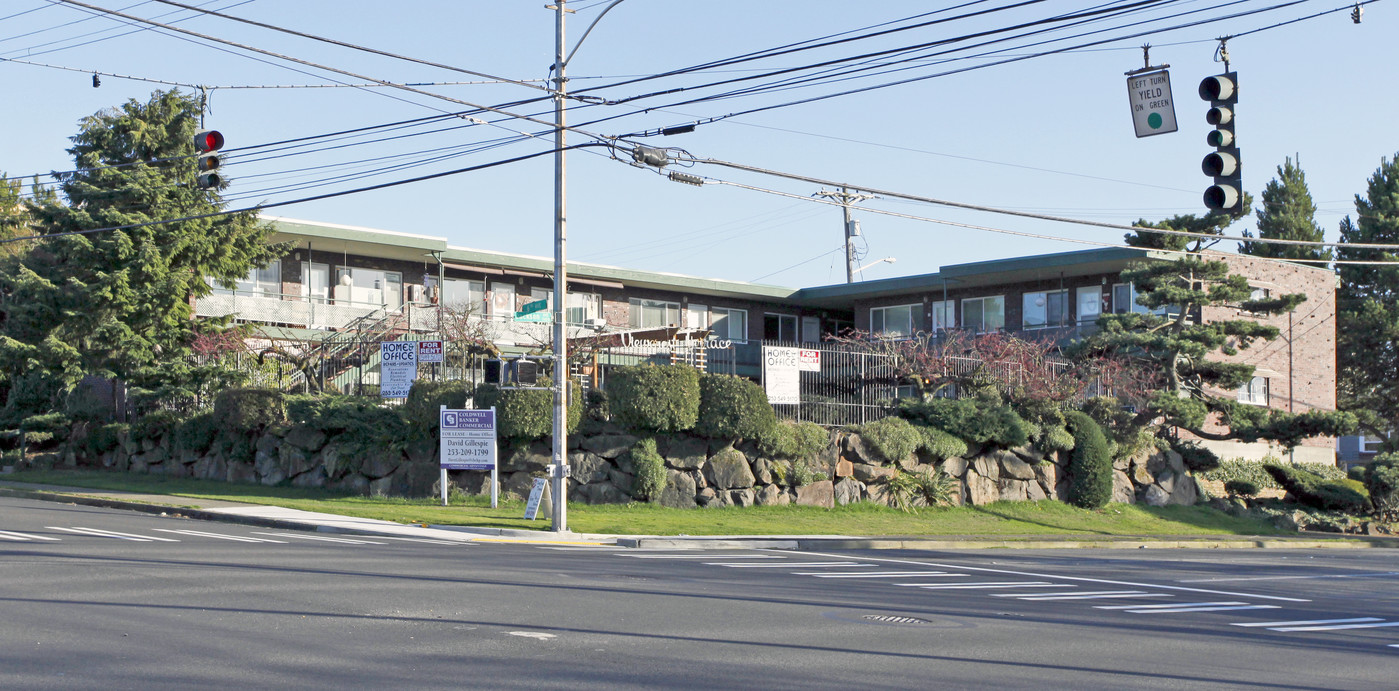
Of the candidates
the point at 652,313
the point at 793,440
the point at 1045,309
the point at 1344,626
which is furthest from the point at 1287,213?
the point at 1344,626

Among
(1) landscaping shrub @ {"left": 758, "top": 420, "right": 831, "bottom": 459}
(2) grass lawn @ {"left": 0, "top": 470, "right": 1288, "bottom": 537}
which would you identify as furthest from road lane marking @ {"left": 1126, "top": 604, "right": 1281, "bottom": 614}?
(1) landscaping shrub @ {"left": 758, "top": 420, "right": 831, "bottom": 459}

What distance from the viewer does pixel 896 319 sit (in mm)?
50125

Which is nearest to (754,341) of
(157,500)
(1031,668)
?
(157,500)

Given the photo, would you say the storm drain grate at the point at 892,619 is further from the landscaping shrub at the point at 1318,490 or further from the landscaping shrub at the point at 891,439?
the landscaping shrub at the point at 1318,490

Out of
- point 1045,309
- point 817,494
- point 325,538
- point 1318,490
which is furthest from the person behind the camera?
point 1045,309

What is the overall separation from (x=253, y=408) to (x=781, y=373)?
12.7m

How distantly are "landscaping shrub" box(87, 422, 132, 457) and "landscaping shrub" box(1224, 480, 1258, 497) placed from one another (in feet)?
103

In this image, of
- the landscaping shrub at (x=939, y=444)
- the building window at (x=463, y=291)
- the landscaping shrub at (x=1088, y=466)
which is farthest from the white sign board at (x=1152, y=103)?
the building window at (x=463, y=291)

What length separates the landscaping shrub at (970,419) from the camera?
29.9m

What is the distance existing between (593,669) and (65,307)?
28544 mm

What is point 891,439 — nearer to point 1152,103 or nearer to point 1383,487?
point 1152,103

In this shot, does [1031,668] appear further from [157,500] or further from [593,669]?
[157,500]

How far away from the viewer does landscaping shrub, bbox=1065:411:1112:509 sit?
31562 millimetres

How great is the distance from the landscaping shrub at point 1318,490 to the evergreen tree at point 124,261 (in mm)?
31620
